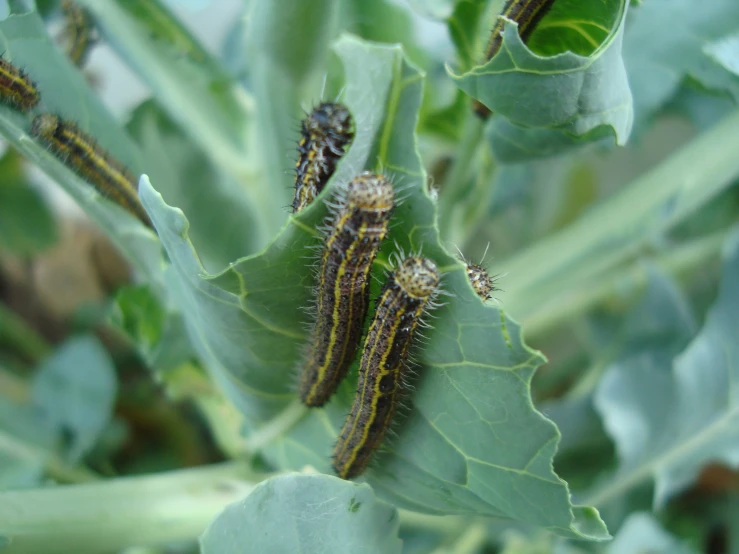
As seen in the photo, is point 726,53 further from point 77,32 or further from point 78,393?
point 78,393

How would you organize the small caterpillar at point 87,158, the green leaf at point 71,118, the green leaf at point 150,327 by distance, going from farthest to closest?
1. the green leaf at point 150,327
2. the small caterpillar at point 87,158
3. the green leaf at point 71,118

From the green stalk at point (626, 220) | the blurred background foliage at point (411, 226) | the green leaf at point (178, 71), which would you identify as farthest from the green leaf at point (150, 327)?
the green stalk at point (626, 220)

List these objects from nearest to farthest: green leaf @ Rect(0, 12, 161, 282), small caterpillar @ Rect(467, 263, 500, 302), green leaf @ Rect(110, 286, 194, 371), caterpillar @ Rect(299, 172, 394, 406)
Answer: caterpillar @ Rect(299, 172, 394, 406) < small caterpillar @ Rect(467, 263, 500, 302) < green leaf @ Rect(0, 12, 161, 282) < green leaf @ Rect(110, 286, 194, 371)

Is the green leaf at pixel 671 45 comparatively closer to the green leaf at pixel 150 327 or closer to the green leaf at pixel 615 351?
the green leaf at pixel 615 351

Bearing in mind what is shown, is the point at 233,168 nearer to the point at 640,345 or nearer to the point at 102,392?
the point at 102,392

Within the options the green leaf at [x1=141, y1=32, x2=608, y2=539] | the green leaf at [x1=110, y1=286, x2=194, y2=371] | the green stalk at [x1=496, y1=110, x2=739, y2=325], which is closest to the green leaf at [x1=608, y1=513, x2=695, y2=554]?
the green stalk at [x1=496, y1=110, x2=739, y2=325]

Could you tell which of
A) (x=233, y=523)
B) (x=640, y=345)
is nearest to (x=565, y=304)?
(x=640, y=345)

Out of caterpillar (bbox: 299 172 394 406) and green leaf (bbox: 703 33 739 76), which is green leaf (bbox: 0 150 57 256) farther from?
green leaf (bbox: 703 33 739 76)
